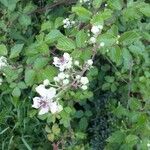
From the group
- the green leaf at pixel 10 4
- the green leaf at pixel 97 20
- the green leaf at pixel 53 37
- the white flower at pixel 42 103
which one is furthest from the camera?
the green leaf at pixel 10 4

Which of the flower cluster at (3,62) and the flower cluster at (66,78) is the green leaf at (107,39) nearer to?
the flower cluster at (66,78)

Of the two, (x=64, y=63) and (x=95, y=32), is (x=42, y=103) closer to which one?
(x=64, y=63)

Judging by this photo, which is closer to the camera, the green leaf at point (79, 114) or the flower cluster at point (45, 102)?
the flower cluster at point (45, 102)

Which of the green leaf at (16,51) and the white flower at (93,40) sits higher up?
the white flower at (93,40)

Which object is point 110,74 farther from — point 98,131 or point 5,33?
point 5,33

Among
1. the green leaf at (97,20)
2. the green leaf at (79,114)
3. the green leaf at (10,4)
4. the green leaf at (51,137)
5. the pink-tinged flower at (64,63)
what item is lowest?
the green leaf at (79,114)

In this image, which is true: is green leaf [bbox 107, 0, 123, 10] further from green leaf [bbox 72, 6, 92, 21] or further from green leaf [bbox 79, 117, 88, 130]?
green leaf [bbox 79, 117, 88, 130]

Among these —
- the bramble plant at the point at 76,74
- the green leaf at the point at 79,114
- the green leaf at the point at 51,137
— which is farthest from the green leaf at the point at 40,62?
the green leaf at the point at 79,114

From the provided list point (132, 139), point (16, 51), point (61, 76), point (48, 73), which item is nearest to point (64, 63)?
point (61, 76)
